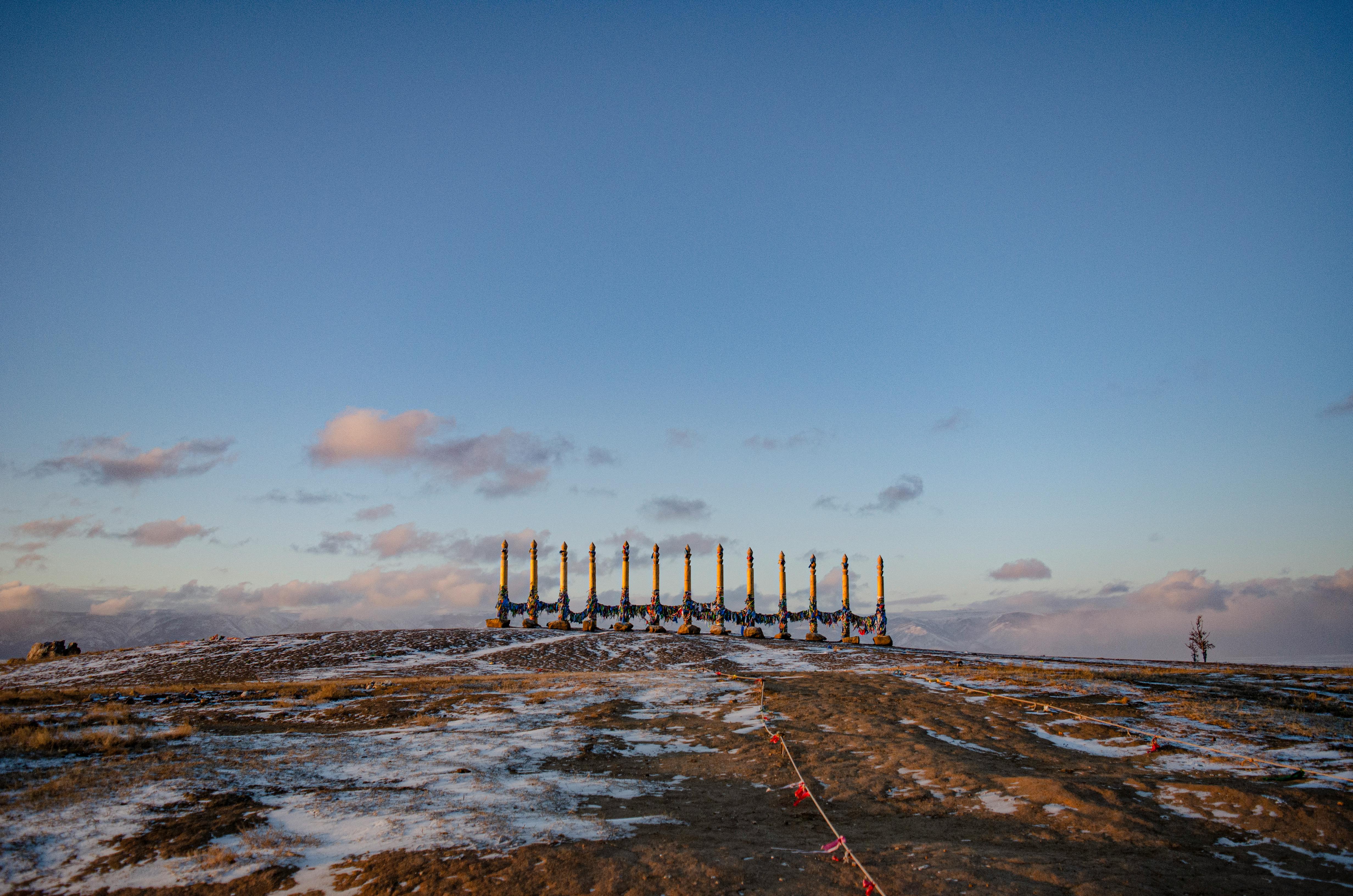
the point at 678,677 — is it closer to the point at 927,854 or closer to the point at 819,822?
the point at 819,822

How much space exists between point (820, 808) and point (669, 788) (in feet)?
11.6

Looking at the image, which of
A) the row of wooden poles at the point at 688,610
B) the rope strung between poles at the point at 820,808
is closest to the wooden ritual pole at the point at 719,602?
the row of wooden poles at the point at 688,610

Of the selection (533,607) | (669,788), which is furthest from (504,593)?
(669,788)

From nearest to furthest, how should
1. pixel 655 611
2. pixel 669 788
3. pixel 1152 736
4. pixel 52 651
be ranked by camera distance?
pixel 669 788 → pixel 1152 736 → pixel 52 651 → pixel 655 611

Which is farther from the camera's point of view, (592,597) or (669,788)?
(592,597)

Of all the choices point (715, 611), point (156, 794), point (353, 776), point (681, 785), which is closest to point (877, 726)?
point (681, 785)

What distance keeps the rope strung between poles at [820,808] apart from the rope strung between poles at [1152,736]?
280 inches

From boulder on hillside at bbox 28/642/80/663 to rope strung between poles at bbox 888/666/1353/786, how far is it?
44.4 m

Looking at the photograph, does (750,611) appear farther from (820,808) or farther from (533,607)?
(820,808)

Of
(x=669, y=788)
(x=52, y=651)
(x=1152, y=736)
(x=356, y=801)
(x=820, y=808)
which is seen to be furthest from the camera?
(x=52, y=651)

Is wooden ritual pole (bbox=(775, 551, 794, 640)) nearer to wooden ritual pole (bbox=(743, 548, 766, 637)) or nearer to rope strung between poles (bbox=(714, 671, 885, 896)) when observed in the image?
wooden ritual pole (bbox=(743, 548, 766, 637))

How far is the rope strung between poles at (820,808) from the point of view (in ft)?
26.0

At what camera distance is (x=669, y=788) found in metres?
12.7

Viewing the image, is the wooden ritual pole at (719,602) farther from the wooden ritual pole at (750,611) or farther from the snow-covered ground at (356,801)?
the snow-covered ground at (356,801)
